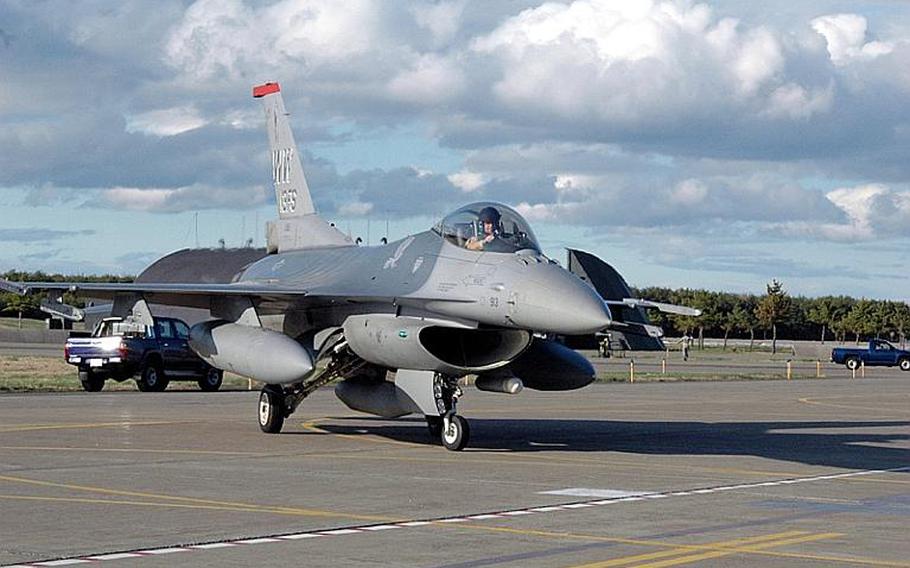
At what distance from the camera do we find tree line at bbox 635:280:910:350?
133500mm

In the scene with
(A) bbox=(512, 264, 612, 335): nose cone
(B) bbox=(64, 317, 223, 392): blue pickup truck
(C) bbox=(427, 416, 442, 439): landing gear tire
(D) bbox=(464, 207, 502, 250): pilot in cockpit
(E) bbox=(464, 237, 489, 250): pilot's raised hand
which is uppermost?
(D) bbox=(464, 207, 502, 250): pilot in cockpit

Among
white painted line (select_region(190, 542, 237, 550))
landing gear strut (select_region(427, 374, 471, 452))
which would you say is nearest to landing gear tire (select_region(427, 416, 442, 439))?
landing gear strut (select_region(427, 374, 471, 452))

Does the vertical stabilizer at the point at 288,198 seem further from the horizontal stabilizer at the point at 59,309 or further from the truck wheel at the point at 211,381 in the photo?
the truck wheel at the point at 211,381

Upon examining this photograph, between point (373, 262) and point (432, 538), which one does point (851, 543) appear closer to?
point (432, 538)

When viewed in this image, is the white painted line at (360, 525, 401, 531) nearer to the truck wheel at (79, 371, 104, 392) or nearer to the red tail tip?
the red tail tip

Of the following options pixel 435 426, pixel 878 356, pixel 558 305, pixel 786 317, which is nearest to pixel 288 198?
pixel 435 426

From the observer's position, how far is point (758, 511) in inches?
565

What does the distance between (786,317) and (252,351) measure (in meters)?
116

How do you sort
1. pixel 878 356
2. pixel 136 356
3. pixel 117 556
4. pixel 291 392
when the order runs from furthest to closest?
1. pixel 878 356
2. pixel 136 356
3. pixel 291 392
4. pixel 117 556

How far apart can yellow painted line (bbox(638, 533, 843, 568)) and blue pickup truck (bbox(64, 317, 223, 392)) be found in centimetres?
2759

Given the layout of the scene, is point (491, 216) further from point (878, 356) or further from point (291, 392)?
point (878, 356)

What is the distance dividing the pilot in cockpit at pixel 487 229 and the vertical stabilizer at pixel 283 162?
7145 millimetres

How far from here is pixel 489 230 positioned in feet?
67.9

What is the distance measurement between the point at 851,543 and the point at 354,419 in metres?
17.1
